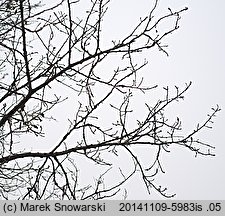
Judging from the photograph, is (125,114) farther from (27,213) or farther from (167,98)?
(27,213)

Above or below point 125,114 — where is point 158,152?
below

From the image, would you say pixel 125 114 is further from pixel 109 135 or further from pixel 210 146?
pixel 210 146

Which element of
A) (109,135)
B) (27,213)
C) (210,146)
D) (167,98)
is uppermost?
(167,98)

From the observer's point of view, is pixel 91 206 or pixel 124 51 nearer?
pixel 124 51

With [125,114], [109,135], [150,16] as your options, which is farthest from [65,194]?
[150,16]

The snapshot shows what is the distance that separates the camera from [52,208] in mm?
3279

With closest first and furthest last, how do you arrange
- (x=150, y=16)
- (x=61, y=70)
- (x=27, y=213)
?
(x=150, y=16), (x=61, y=70), (x=27, y=213)

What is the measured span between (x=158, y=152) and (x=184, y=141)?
9.3 inches

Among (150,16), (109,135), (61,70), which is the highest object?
(150,16)

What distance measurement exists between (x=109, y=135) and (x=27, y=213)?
106 centimetres

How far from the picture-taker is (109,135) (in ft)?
9.77

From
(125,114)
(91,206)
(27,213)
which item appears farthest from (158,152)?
(27,213)

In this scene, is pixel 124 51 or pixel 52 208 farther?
pixel 52 208

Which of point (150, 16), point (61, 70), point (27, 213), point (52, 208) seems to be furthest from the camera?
→ point (52, 208)
